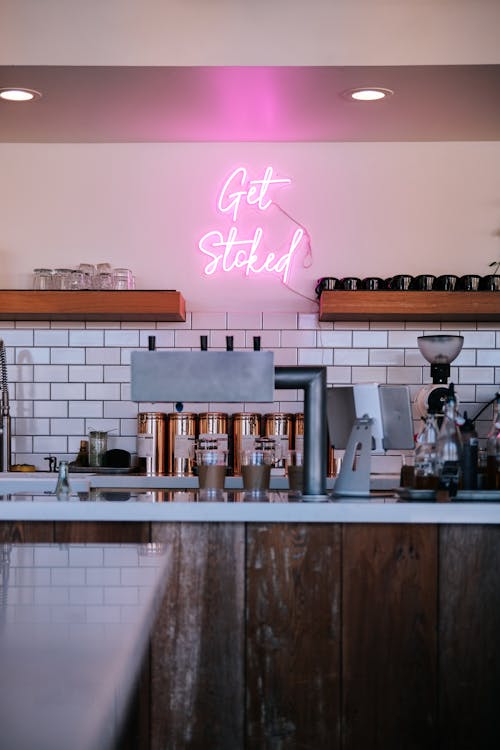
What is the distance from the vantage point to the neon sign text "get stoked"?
5.36 meters

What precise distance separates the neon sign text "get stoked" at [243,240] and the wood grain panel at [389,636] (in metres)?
2.73

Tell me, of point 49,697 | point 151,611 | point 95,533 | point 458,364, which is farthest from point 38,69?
point 49,697

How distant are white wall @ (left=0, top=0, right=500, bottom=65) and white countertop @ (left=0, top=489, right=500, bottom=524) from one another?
2135 mm

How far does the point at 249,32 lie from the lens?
423 cm

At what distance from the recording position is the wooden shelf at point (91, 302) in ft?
16.4

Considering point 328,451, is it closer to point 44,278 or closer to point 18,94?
point 44,278

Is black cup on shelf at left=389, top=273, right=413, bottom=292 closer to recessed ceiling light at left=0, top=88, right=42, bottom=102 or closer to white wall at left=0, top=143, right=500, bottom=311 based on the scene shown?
white wall at left=0, top=143, right=500, bottom=311

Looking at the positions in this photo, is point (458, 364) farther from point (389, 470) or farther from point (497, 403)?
point (497, 403)

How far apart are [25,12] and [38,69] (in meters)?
0.25

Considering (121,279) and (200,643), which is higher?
(121,279)

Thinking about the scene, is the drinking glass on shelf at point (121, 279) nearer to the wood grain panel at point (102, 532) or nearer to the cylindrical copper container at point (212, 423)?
the cylindrical copper container at point (212, 423)

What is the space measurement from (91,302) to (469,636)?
287 centimetres

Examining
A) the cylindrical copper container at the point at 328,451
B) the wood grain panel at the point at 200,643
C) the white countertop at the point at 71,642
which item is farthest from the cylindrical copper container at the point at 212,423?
the white countertop at the point at 71,642

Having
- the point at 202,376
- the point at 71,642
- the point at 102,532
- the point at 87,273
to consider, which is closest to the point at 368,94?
the point at 87,273
